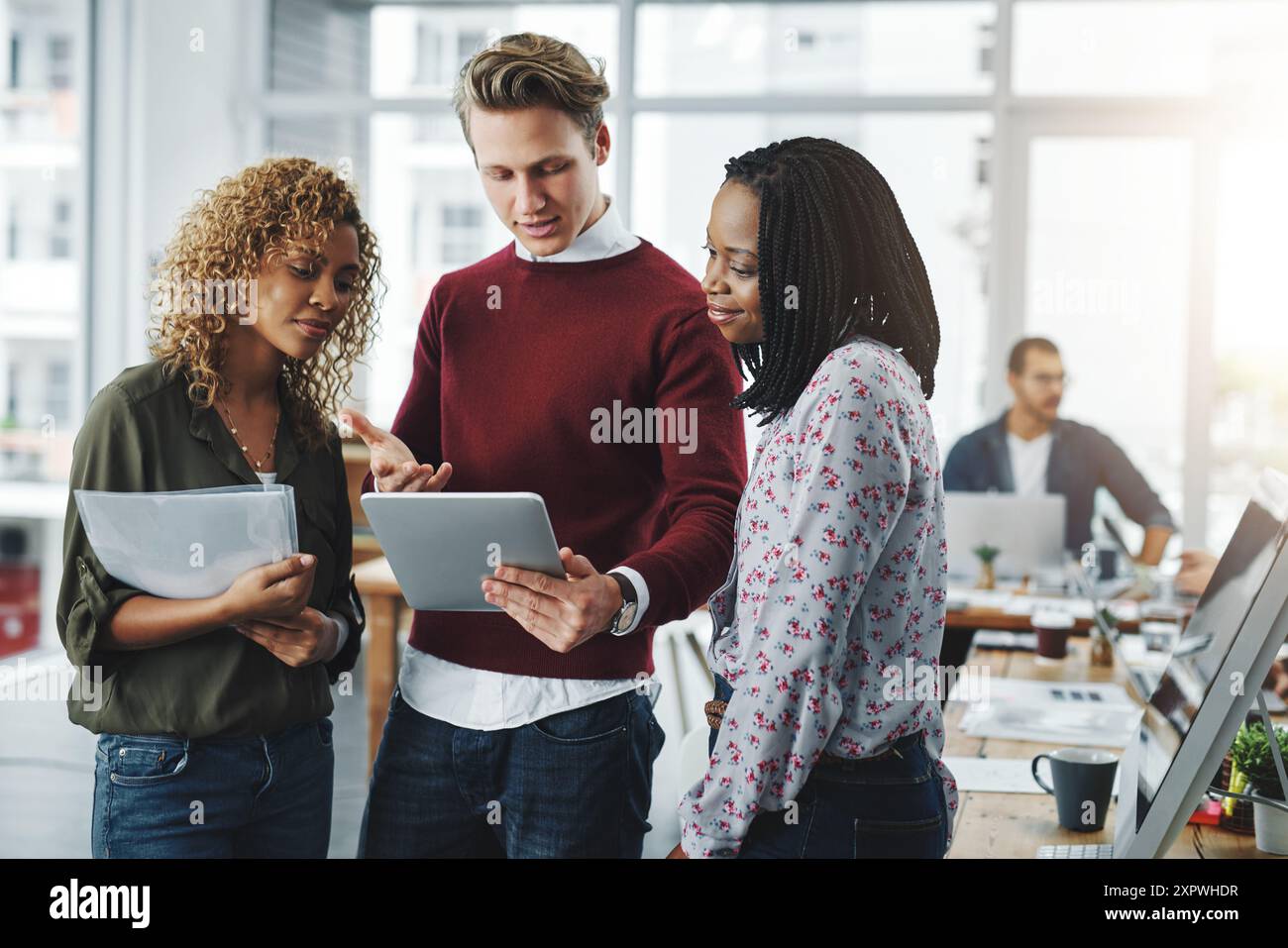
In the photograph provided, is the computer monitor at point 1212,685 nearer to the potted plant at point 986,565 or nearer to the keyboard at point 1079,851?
the keyboard at point 1079,851

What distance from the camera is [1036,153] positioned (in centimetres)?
533

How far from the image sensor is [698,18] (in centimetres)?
553

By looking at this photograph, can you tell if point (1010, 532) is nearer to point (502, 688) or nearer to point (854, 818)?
point (502, 688)

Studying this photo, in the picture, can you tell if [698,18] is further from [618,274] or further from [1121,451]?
[618,274]

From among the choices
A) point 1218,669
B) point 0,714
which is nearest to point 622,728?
point 1218,669

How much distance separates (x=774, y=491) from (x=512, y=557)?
338 mm

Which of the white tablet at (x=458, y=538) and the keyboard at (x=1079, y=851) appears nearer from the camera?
the white tablet at (x=458, y=538)

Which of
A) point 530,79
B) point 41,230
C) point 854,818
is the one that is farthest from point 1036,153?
point 854,818

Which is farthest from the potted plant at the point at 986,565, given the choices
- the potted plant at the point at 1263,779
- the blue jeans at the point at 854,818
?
the blue jeans at the point at 854,818

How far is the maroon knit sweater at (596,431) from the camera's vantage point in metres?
1.56

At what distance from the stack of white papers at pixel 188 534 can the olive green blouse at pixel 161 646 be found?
0.12 feet

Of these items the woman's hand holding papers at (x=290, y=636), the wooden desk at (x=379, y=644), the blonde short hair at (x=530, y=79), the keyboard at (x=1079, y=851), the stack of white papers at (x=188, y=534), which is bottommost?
the wooden desk at (x=379, y=644)

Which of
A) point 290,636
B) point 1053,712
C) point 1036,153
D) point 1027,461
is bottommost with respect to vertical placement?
point 1053,712

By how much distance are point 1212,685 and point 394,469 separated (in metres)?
0.96
